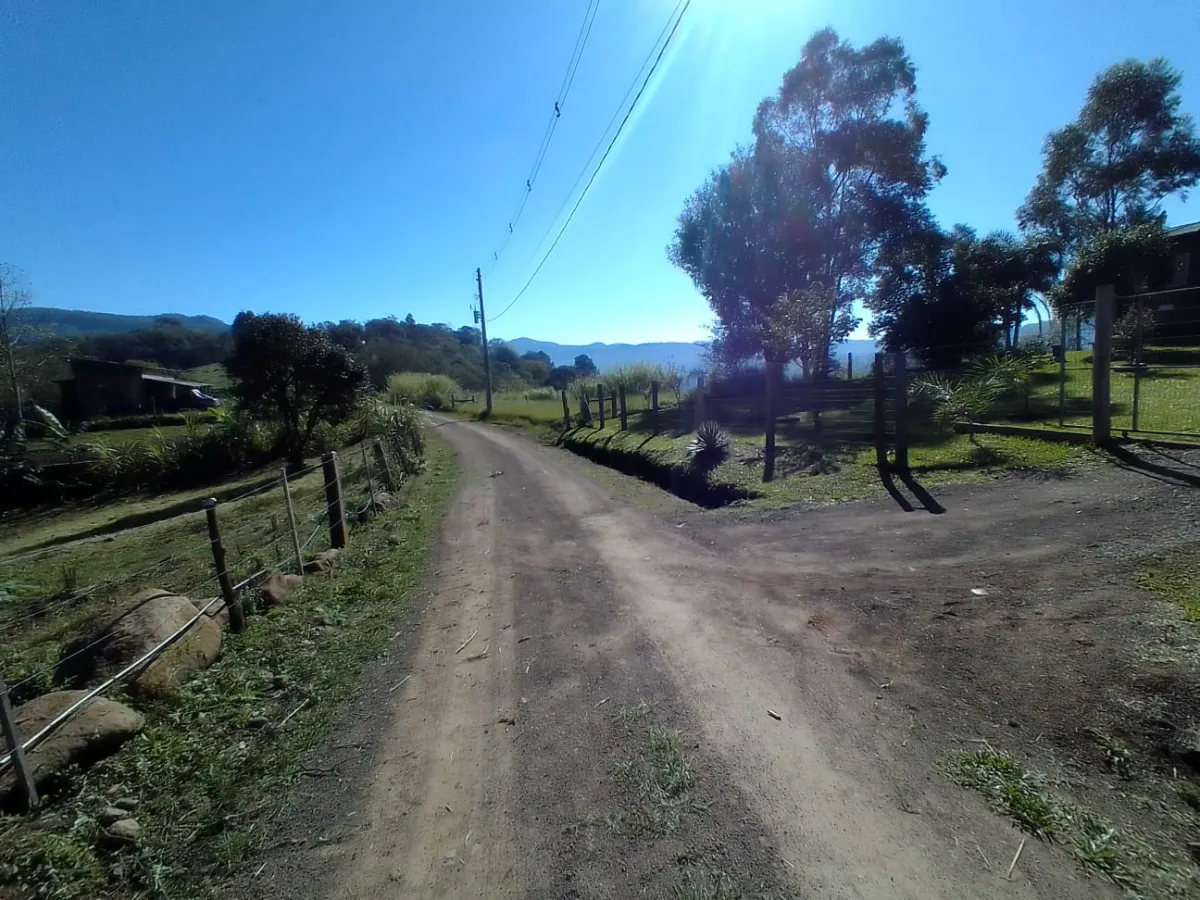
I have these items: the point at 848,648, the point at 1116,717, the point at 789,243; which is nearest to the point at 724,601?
the point at 848,648

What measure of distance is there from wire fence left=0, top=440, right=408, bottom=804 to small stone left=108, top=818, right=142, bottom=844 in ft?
2.08

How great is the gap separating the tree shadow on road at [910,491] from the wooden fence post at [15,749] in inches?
308

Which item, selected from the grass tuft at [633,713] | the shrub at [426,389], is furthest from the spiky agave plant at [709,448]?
the shrub at [426,389]

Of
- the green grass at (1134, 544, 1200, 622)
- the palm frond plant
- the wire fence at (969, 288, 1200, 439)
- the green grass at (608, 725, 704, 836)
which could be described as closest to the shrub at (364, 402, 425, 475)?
the green grass at (608, 725, 704, 836)

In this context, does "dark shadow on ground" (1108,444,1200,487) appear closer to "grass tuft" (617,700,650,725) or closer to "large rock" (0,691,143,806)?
"grass tuft" (617,700,650,725)

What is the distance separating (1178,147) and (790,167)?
1744cm

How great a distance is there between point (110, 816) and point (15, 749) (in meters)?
0.61

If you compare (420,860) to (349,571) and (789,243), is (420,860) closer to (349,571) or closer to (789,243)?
(349,571)

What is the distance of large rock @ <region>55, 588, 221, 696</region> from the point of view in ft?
12.1

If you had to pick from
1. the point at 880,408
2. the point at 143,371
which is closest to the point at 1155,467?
the point at 880,408

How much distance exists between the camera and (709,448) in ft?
37.2

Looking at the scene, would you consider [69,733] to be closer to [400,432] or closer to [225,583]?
[225,583]

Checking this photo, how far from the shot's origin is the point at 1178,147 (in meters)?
25.2

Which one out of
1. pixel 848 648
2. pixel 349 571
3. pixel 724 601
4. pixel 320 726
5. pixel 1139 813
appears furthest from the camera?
pixel 349 571
